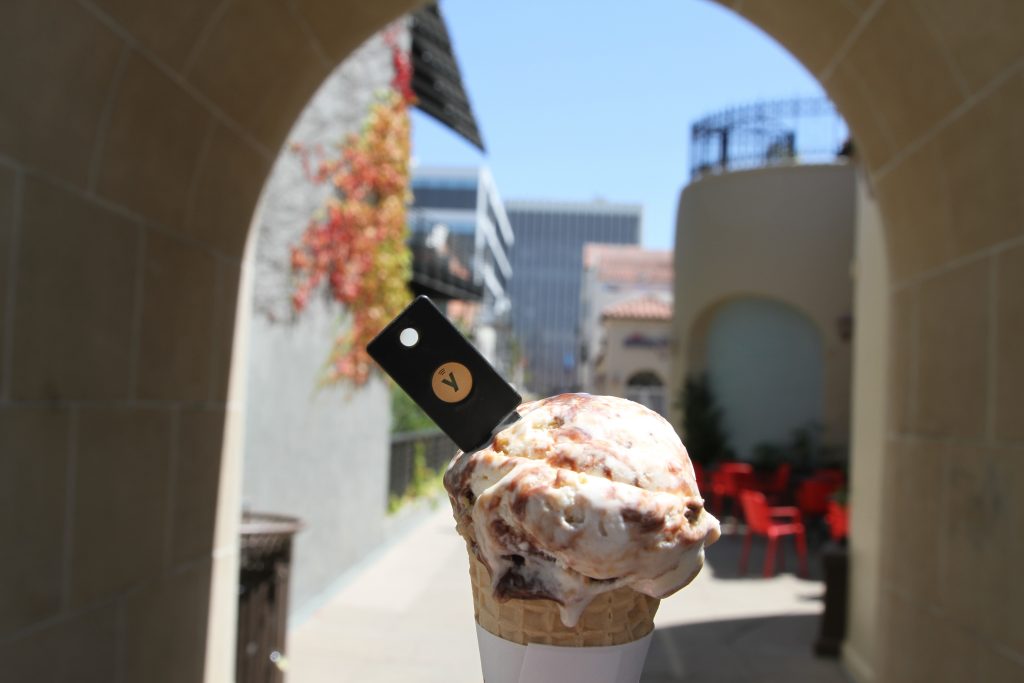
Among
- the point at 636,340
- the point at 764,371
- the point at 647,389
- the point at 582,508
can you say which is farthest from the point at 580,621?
the point at 647,389

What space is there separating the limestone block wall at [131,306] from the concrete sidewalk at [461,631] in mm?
2204

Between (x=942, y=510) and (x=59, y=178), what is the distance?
3502mm

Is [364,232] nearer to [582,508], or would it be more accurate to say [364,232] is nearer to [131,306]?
[131,306]

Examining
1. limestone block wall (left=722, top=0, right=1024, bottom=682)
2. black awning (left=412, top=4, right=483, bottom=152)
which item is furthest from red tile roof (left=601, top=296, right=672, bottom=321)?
limestone block wall (left=722, top=0, right=1024, bottom=682)

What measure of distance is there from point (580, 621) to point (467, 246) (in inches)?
596

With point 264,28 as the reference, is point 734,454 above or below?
below

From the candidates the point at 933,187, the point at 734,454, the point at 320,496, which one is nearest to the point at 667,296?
the point at 734,454

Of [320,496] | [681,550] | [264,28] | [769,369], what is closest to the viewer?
[681,550]

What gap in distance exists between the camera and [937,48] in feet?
10.0

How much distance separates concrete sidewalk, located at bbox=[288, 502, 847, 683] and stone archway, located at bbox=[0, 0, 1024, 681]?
213cm

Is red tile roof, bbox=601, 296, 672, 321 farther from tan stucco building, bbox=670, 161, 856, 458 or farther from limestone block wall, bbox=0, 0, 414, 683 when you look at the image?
limestone block wall, bbox=0, 0, 414, 683

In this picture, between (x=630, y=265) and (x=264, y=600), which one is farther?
(x=630, y=265)

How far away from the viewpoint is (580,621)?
1.62 m

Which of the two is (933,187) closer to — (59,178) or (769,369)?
(59,178)
